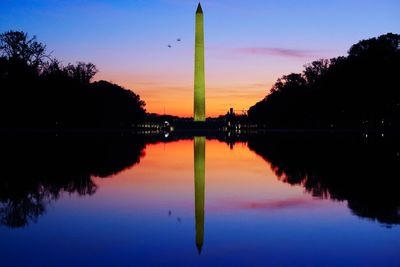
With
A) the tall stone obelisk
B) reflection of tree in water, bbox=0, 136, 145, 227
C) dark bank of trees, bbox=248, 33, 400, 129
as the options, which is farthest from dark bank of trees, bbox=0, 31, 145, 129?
reflection of tree in water, bbox=0, 136, 145, 227

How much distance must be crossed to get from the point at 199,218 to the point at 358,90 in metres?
58.1

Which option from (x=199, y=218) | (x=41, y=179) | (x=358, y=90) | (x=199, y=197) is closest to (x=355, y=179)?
(x=199, y=197)

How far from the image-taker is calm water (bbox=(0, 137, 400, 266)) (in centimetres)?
604

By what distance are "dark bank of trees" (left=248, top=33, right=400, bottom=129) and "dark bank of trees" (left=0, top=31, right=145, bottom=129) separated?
30900 millimetres

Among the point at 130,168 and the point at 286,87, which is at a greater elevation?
the point at 286,87

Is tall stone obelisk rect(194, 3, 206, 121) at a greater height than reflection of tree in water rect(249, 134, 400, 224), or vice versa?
tall stone obelisk rect(194, 3, 206, 121)

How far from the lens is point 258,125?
116m

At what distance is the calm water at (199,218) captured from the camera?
19.8 ft

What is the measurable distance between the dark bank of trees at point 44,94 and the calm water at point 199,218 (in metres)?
49.4

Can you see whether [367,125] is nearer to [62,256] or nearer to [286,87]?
[286,87]

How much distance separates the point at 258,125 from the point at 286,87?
24.4 metres

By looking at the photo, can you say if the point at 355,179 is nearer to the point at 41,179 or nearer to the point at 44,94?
the point at 41,179

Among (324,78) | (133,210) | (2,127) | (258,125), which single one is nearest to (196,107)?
(324,78)

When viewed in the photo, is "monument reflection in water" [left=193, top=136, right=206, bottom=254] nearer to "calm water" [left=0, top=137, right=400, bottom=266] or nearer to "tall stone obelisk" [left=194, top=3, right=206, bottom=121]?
"calm water" [left=0, top=137, right=400, bottom=266]
